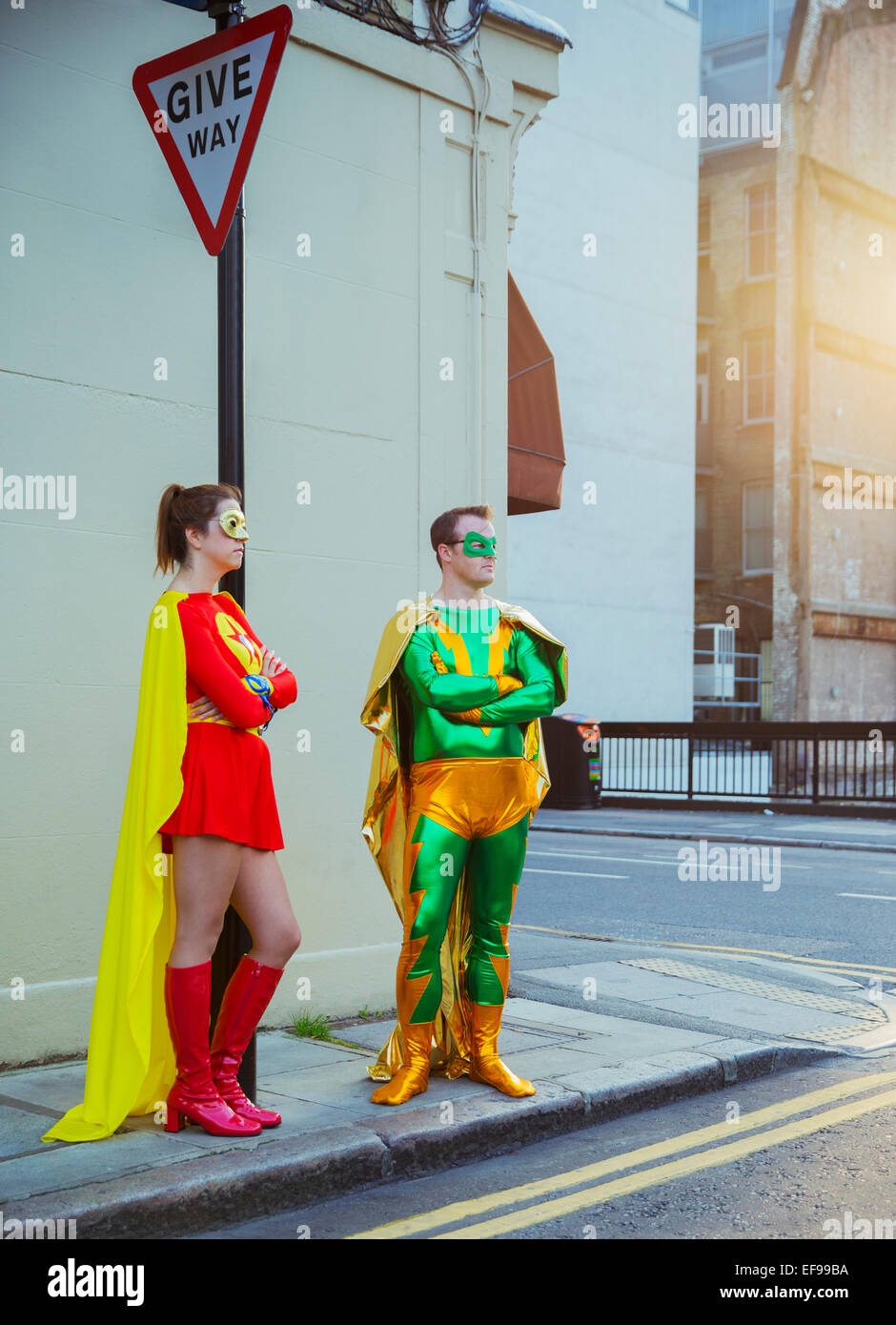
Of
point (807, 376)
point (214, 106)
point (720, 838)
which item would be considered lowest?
point (720, 838)

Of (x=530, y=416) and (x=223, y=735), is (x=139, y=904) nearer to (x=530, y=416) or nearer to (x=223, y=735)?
(x=223, y=735)

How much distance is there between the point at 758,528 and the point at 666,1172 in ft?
105

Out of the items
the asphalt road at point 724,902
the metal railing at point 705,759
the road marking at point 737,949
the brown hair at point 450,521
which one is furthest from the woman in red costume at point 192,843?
the metal railing at point 705,759

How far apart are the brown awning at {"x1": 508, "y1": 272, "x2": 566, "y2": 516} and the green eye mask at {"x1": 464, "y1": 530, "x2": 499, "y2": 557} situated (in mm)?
3246

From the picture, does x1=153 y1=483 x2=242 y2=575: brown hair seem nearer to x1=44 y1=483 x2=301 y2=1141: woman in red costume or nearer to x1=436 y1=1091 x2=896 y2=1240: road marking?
x1=44 y1=483 x2=301 y2=1141: woman in red costume

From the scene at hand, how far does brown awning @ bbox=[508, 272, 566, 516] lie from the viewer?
27.1ft

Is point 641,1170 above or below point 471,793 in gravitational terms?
below

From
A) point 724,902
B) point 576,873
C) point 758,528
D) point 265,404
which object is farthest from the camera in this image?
point 758,528

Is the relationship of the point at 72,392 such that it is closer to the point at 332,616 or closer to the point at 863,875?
the point at 332,616

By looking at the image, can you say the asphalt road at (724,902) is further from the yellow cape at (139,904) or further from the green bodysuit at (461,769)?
the yellow cape at (139,904)

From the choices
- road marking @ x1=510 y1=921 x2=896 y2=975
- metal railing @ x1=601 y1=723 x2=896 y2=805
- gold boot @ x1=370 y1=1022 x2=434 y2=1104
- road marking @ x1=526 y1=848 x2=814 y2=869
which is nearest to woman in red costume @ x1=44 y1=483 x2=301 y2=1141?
gold boot @ x1=370 y1=1022 x2=434 y2=1104

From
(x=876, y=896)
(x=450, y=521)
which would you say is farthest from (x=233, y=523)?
(x=876, y=896)

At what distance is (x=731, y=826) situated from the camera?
18516 mm
